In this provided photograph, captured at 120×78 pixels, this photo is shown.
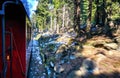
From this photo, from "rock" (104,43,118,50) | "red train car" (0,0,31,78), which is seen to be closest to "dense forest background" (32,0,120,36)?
"rock" (104,43,118,50)

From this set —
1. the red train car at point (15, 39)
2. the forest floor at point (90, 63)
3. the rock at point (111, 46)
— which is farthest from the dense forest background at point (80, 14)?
the red train car at point (15, 39)

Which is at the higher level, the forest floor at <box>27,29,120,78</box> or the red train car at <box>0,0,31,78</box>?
the red train car at <box>0,0,31,78</box>

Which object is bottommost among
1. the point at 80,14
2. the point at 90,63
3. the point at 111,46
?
the point at 90,63

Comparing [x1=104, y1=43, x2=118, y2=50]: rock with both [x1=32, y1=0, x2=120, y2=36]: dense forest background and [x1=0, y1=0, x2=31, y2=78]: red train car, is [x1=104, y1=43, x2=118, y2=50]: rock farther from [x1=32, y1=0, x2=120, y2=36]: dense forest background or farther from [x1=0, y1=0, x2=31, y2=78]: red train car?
[x1=0, y1=0, x2=31, y2=78]: red train car

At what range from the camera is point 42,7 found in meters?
56.8

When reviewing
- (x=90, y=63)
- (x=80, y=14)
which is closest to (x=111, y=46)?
(x=90, y=63)

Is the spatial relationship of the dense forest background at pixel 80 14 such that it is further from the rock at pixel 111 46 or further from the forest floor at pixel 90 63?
the forest floor at pixel 90 63

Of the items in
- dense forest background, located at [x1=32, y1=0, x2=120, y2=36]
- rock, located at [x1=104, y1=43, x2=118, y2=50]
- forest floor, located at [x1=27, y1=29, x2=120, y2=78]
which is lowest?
forest floor, located at [x1=27, y1=29, x2=120, y2=78]

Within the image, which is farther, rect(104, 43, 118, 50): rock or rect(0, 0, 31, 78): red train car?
rect(104, 43, 118, 50): rock

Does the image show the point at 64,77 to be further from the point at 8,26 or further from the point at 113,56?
the point at 8,26

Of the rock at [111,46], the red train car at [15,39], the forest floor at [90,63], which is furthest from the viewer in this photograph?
the rock at [111,46]

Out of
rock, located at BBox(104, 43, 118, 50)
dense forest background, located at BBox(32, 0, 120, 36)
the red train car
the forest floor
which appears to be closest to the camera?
the red train car

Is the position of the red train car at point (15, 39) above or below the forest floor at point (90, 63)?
above

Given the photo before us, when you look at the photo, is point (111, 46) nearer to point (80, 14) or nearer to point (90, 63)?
point (90, 63)
